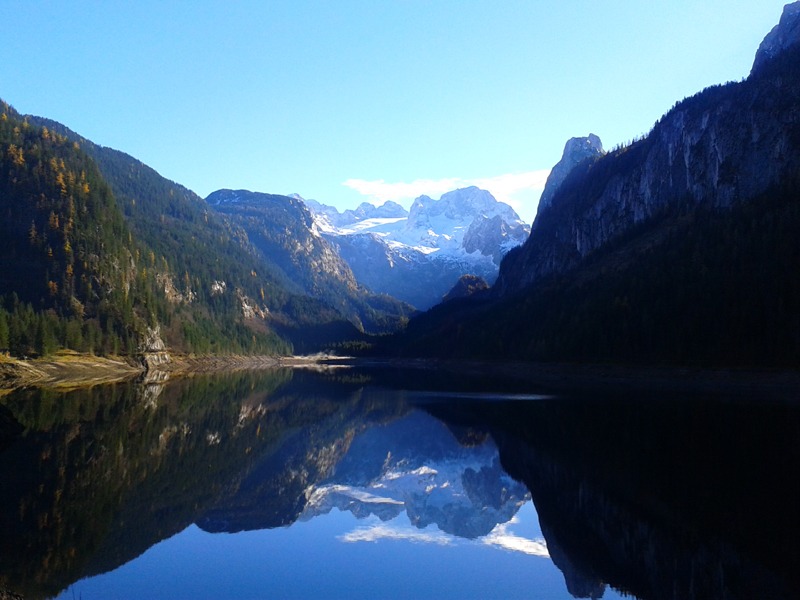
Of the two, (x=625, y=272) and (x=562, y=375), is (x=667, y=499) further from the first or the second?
(x=625, y=272)

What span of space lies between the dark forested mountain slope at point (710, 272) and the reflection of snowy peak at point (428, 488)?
2837 inches

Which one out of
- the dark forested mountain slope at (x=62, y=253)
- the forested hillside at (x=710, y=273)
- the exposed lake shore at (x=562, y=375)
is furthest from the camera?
the dark forested mountain slope at (x=62, y=253)

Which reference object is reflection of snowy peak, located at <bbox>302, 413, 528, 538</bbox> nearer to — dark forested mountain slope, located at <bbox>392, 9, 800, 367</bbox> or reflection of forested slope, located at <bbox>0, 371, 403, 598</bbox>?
reflection of forested slope, located at <bbox>0, 371, 403, 598</bbox>

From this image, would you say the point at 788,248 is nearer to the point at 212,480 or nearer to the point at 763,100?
the point at 763,100

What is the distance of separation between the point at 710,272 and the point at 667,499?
105225mm

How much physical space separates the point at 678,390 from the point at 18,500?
91.7m

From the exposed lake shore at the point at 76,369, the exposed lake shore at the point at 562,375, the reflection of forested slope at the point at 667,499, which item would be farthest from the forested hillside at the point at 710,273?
the exposed lake shore at the point at 76,369

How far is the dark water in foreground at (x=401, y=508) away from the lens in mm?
19984

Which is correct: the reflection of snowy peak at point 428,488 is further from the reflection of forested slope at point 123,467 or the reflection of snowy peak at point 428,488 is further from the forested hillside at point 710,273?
the forested hillside at point 710,273

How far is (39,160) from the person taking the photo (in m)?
168

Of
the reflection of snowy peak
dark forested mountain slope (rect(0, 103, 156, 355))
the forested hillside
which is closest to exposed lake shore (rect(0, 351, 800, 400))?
the forested hillside

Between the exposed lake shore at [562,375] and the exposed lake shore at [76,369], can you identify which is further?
the exposed lake shore at [76,369]

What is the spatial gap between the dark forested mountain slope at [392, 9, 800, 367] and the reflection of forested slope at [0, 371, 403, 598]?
64404 millimetres

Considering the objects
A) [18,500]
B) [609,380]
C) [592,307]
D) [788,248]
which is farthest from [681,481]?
[592,307]
